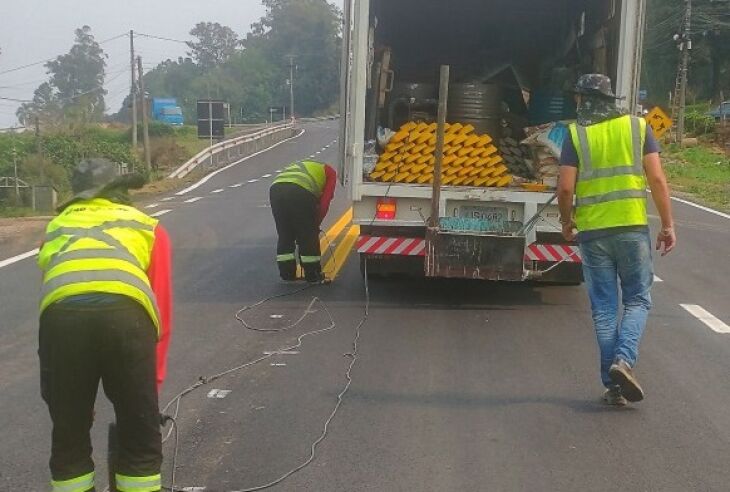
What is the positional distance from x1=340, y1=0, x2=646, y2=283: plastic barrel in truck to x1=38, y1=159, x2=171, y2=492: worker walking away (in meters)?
5.14

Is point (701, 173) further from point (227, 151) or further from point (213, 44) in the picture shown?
point (213, 44)

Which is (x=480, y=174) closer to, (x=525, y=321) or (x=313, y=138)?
(x=525, y=321)

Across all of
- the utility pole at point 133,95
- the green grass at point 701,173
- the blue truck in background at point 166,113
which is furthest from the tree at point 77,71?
the green grass at point 701,173

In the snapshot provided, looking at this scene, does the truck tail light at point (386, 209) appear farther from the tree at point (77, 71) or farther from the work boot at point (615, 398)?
the tree at point (77, 71)

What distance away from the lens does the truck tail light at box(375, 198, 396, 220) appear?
891 centimetres

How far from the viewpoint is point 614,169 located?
5.88 meters

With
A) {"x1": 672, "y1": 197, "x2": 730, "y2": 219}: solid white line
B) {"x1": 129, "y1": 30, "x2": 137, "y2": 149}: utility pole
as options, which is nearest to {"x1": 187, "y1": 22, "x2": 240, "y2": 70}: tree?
{"x1": 129, "y1": 30, "x2": 137, "y2": 149}: utility pole

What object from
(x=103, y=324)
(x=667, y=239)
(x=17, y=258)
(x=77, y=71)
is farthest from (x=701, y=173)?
(x=77, y=71)

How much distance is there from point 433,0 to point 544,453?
753 cm

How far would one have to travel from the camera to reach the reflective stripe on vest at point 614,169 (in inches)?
231

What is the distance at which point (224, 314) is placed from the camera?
8.60 m

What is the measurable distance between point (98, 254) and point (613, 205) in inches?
135

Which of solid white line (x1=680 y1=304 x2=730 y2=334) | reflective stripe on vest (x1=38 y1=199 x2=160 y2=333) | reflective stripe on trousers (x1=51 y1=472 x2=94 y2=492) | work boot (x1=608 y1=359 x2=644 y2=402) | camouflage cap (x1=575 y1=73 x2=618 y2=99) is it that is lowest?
solid white line (x1=680 y1=304 x2=730 y2=334)

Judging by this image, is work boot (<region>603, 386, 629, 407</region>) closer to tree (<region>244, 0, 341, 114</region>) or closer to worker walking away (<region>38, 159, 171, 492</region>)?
worker walking away (<region>38, 159, 171, 492</region>)
